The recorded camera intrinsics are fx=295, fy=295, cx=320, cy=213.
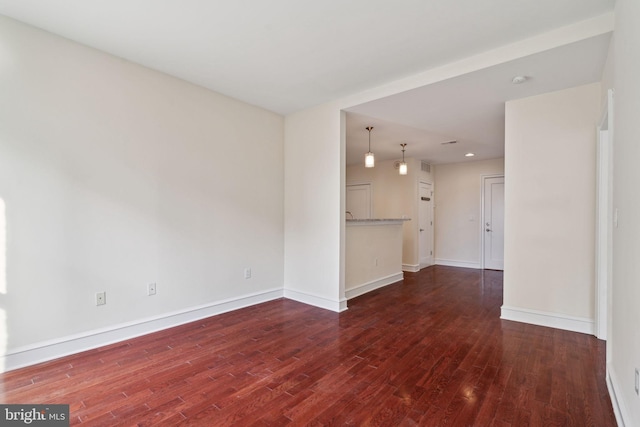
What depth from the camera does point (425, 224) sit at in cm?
696

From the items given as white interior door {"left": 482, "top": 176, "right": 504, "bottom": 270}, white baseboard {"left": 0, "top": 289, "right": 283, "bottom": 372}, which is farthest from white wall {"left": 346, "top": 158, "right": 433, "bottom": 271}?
white baseboard {"left": 0, "top": 289, "right": 283, "bottom": 372}

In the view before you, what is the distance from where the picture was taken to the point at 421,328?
3.18 m

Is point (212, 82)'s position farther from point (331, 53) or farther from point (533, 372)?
point (533, 372)

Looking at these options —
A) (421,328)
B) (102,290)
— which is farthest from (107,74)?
(421,328)

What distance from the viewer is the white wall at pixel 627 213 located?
4.66 ft

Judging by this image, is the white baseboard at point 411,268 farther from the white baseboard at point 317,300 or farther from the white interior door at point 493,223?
the white baseboard at point 317,300

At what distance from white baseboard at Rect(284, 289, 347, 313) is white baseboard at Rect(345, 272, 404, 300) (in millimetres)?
460

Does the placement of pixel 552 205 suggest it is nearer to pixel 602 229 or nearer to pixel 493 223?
pixel 602 229

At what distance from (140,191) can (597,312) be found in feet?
15.5

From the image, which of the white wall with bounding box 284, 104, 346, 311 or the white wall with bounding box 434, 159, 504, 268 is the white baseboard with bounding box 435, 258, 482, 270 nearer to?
the white wall with bounding box 434, 159, 504, 268

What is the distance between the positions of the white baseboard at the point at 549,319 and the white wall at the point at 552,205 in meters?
0.01

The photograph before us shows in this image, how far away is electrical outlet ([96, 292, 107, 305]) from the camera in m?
2.68

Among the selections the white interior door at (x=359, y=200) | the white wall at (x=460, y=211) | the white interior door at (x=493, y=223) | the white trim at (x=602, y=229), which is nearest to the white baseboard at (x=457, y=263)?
the white wall at (x=460, y=211)

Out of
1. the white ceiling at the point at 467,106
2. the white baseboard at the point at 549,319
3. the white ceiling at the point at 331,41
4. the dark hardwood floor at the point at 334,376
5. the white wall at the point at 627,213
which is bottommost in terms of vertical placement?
the dark hardwood floor at the point at 334,376
